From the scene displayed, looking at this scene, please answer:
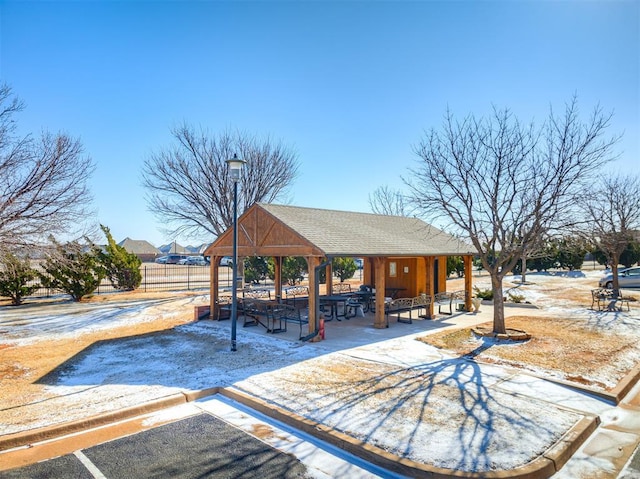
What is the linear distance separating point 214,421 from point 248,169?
24.0 metres

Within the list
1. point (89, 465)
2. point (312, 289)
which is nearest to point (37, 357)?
point (89, 465)

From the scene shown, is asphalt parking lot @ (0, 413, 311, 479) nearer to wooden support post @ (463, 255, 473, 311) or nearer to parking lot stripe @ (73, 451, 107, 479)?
parking lot stripe @ (73, 451, 107, 479)

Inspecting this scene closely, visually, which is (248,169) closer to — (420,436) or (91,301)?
(91,301)

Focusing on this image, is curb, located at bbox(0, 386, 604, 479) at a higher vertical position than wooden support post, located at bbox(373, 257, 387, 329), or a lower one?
lower

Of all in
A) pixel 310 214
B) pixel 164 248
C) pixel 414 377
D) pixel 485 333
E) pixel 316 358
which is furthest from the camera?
pixel 164 248

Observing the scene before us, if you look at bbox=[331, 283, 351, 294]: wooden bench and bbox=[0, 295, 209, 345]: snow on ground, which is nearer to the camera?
bbox=[0, 295, 209, 345]: snow on ground

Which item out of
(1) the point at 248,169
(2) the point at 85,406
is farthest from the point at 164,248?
(2) the point at 85,406

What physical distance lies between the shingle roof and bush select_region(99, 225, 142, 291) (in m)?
14.9

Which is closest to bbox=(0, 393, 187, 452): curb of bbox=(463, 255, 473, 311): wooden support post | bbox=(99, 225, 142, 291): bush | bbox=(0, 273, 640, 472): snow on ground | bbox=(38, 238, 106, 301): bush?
bbox=(0, 273, 640, 472): snow on ground

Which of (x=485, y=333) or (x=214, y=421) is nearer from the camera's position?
(x=214, y=421)

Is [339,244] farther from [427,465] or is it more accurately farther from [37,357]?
[37,357]

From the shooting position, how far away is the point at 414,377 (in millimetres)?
8188

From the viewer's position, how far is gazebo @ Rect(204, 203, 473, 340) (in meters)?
12.0

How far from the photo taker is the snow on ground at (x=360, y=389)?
5.51 m
